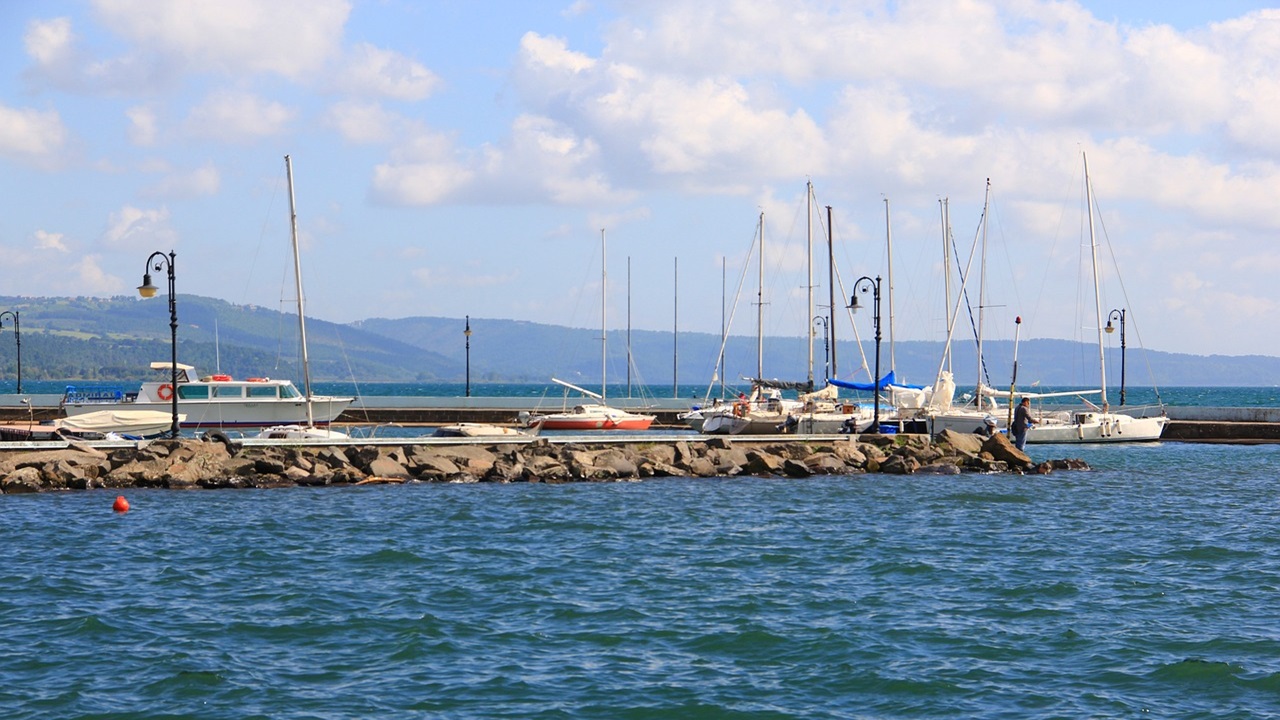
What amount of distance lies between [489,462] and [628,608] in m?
18.8

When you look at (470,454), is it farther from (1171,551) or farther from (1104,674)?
(1104,674)

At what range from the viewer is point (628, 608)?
18312 mm

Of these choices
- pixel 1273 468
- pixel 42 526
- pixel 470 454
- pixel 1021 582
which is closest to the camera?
pixel 1021 582

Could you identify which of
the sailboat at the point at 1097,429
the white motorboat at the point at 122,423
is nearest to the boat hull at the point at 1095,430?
the sailboat at the point at 1097,429

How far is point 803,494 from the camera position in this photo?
33.6 m

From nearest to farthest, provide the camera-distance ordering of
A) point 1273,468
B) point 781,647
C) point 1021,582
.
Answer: point 781,647 → point 1021,582 → point 1273,468

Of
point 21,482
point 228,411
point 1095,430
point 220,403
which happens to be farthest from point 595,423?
point 21,482

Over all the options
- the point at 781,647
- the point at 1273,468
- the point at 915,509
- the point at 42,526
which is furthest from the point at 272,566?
the point at 1273,468

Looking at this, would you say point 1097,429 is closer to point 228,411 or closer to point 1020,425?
point 1020,425

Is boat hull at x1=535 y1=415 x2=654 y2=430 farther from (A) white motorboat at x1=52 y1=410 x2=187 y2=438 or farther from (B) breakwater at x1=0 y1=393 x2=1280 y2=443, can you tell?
(A) white motorboat at x1=52 y1=410 x2=187 y2=438

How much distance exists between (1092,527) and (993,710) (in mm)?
15142

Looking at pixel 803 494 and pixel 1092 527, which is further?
pixel 803 494

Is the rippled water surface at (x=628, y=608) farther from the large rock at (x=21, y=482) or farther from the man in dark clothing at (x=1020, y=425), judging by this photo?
the man in dark clothing at (x=1020, y=425)

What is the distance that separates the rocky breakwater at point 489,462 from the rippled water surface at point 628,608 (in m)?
1.68
